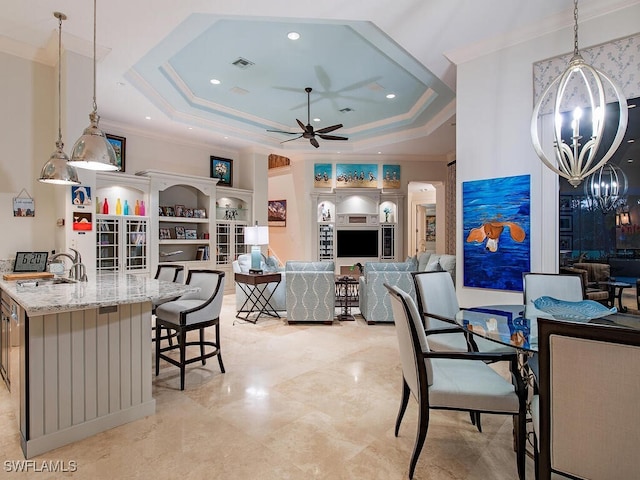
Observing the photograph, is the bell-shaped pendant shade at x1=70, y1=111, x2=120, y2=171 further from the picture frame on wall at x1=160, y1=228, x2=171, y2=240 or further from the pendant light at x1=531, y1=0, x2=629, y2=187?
the picture frame on wall at x1=160, y1=228, x2=171, y2=240

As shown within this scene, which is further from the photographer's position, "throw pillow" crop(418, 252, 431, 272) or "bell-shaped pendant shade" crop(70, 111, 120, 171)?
"throw pillow" crop(418, 252, 431, 272)

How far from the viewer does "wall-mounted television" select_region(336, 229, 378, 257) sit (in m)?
9.23

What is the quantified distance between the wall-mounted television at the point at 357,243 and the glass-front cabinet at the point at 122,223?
4487 millimetres

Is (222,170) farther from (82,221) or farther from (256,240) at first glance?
(82,221)

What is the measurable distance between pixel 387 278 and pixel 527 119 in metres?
2.54

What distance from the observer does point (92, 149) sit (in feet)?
8.93

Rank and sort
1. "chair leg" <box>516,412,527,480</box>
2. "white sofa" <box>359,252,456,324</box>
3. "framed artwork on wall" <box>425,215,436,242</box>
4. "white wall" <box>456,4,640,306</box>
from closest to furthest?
"chair leg" <box>516,412,527,480</box> → "white wall" <box>456,4,640,306</box> → "white sofa" <box>359,252,456,324</box> → "framed artwork on wall" <box>425,215,436,242</box>

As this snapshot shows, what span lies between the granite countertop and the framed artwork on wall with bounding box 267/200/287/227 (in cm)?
690

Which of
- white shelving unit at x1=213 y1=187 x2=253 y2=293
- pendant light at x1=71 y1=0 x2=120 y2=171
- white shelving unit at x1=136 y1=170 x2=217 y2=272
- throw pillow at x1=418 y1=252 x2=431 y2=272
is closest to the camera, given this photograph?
pendant light at x1=71 y1=0 x2=120 y2=171

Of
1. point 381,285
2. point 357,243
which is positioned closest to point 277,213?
point 357,243

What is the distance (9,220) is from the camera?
3842mm

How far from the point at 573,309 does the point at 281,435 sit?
2.00 m

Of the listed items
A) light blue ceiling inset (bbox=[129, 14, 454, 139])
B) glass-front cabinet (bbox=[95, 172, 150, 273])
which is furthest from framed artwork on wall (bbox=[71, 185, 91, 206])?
glass-front cabinet (bbox=[95, 172, 150, 273])

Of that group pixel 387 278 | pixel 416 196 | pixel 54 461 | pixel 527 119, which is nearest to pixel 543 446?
pixel 54 461
